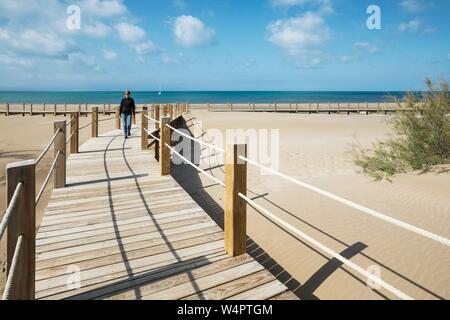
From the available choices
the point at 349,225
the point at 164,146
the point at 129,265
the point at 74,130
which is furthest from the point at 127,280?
the point at 74,130

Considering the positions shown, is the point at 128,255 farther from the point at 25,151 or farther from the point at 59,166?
the point at 25,151

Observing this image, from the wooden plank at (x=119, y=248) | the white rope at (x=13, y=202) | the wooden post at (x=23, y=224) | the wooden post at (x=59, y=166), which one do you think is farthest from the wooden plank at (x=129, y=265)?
the wooden post at (x=59, y=166)

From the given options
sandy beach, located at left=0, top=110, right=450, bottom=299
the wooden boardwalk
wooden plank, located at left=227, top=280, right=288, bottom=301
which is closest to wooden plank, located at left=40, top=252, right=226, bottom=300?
the wooden boardwalk

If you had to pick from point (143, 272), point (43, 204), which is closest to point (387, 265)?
point (143, 272)

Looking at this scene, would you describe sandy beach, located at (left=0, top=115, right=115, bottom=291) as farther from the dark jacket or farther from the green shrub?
the green shrub

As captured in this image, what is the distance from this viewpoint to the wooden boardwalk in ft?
9.27

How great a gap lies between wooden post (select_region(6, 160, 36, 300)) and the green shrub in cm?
808

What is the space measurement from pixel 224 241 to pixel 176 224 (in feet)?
2.79

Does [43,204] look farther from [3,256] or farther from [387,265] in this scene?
[387,265]

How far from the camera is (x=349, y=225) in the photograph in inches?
229

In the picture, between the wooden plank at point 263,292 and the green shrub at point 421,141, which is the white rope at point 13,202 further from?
the green shrub at point 421,141

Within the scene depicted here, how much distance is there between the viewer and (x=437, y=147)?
29.5ft

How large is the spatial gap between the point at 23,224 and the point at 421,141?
9585 millimetres
